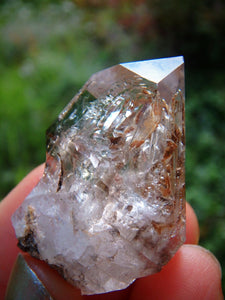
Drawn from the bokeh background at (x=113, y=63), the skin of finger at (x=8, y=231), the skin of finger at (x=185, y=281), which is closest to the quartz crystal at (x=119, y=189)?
the skin of finger at (x=185, y=281)

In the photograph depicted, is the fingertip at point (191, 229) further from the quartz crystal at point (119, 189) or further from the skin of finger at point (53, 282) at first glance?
the skin of finger at point (53, 282)

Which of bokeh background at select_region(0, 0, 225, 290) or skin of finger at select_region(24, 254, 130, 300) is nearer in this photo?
skin of finger at select_region(24, 254, 130, 300)

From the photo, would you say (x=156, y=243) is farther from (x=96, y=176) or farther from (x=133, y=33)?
(x=133, y=33)

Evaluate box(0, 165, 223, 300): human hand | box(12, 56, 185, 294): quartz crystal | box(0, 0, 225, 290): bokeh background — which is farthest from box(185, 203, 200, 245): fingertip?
box(0, 0, 225, 290): bokeh background

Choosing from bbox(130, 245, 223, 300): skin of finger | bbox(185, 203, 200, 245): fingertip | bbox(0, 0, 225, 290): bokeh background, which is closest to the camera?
bbox(130, 245, 223, 300): skin of finger

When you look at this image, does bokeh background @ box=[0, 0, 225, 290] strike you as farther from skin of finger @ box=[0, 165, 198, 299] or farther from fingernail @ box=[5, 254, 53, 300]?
fingernail @ box=[5, 254, 53, 300]

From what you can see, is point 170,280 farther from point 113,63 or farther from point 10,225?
point 113,63
